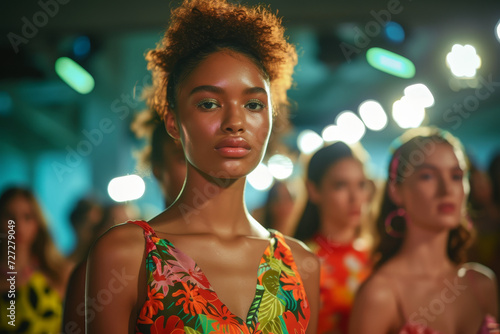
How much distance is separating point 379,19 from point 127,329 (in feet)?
7.16

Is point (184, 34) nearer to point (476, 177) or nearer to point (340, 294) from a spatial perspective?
point (340, 294)

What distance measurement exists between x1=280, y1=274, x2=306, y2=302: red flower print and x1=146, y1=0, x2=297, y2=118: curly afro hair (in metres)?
0.56

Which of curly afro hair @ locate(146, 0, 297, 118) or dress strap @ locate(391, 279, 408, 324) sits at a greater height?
curly afro hair @ locate(146, 0, 297, 118)

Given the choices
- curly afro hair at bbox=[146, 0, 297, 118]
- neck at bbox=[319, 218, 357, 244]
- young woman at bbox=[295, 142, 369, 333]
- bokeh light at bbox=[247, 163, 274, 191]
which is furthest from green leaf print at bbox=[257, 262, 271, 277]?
bokeh light at bbox=[247, 163, 274, 191]

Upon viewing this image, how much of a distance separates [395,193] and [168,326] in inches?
49.1

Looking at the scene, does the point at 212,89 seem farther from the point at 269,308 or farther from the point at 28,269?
the point at 28,269

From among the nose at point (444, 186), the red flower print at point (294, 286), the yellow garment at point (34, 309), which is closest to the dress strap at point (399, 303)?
the nose at point (444, 186)

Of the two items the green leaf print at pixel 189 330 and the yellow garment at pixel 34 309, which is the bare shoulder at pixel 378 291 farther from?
the yellow garment at pixel 34 309

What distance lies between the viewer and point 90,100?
5715 mm

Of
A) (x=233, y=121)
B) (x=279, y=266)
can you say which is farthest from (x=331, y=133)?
(x=233, y=121)

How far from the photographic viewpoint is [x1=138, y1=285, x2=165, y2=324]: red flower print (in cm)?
120

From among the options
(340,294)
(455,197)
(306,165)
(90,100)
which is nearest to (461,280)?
(455,197)

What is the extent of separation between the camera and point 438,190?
6.44ft

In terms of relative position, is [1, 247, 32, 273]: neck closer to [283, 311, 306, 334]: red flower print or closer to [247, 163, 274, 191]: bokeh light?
[283, 311, 306, 334]: red flower print
